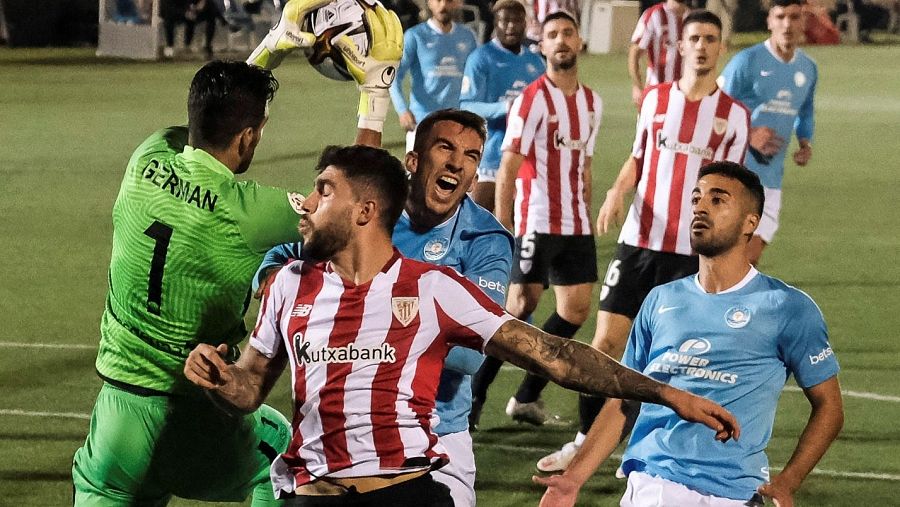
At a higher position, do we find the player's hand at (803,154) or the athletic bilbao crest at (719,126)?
the athletic bilbao crest at (719,126)

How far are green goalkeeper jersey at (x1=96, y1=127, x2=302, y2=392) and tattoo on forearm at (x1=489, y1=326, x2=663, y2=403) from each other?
98 cm

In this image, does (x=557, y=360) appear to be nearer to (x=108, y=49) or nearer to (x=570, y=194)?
(x=570, y=194)

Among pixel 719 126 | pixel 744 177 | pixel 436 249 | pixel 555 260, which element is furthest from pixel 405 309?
pixel 555 260

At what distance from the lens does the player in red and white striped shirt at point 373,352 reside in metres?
4.02

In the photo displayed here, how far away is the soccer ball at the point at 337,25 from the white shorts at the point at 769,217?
554 cm

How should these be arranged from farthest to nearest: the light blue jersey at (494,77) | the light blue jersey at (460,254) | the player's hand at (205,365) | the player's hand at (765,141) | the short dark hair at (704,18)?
the light blue jersey at (494,77) → the player's hand at (765,141) → the short dark hair at (704,18) → the light blue jersey at (460,254) → the player's hand at (205,365)

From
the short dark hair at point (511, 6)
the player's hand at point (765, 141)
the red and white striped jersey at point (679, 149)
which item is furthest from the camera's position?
the short dark hair at point (511, 6)

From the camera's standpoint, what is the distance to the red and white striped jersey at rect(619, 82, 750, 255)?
830 centimetres

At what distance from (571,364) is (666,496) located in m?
1.08

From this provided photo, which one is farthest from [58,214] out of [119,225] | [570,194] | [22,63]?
[22,63]

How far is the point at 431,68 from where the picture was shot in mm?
13023

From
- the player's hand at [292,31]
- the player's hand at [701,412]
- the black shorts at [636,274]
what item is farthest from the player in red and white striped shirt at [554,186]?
the player's hand at [701,412]

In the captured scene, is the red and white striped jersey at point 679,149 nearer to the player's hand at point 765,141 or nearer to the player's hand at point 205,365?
the player's hand at point 765,141

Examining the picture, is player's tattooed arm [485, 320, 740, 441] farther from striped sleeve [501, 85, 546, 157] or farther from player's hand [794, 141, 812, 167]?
player's hand [794, 141, 812, 167]
